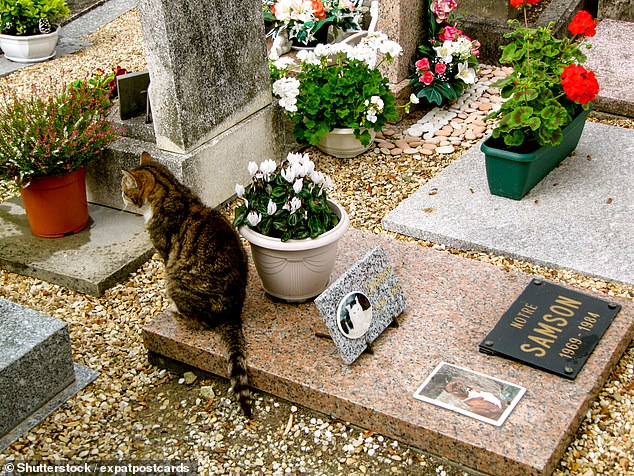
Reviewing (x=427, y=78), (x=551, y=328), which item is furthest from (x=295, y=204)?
(x=427, y=78)

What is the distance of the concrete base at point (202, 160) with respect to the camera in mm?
5188

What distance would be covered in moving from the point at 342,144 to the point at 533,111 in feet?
5.02

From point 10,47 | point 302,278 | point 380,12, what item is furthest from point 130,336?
point 10,47

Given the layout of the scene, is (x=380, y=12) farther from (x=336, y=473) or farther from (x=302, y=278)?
(x=336, y=473)

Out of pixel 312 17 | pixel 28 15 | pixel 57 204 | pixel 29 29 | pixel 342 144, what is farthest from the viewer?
pixel 29 29

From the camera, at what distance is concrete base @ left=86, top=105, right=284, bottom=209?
5188 mm

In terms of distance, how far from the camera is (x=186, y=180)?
5145 millimetres

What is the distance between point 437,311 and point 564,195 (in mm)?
1741

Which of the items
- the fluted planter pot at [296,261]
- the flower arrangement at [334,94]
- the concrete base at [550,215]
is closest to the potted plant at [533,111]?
the concrete base at [550,215]

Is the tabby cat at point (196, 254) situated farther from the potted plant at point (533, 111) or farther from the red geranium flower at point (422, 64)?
the red geranium flower at point (422, 64)

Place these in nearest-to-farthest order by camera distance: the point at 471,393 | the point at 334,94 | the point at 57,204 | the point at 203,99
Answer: the point at 471,393 → the point at 57,204 → the point at 203,99 → the point at 334,94

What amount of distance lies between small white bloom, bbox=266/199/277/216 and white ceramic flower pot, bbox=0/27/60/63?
5293mm

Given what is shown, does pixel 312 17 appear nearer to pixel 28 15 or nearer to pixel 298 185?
pixel 28 15

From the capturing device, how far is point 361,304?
3844 mm
